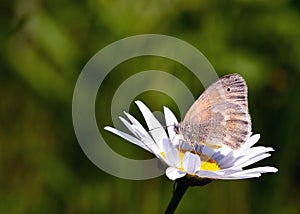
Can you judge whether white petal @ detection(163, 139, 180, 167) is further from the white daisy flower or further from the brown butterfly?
the brown butterfly

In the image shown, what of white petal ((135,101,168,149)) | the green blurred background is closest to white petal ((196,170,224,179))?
white petal ((135,101,168,149))

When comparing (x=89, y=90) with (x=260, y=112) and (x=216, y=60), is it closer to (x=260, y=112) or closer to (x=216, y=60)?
(x=216, y=60)

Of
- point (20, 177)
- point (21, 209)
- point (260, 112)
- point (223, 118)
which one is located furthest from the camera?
point (260, 112)

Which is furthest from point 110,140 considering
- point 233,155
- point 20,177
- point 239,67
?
point 233,155

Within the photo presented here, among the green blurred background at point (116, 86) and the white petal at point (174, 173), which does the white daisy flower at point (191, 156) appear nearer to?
the white petal at point (174, 173)

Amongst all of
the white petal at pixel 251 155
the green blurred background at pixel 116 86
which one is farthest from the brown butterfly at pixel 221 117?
the green blurred background at pixel 116 86

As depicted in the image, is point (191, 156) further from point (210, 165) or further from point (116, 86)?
point (116, 86)
